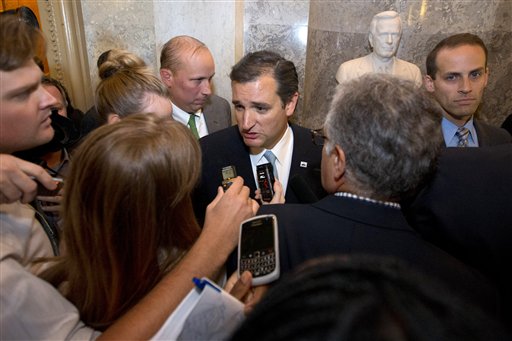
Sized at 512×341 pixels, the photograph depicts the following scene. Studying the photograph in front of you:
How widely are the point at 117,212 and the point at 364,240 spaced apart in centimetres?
74

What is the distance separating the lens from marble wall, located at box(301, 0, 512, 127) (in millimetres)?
4680

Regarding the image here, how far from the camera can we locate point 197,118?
3.37 m

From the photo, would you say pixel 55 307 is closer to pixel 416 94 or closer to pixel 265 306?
pixel 265 306

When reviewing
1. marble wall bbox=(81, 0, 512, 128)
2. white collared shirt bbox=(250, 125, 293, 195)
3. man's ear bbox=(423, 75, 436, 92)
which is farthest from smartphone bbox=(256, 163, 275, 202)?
marble wall bbox=(81, 0, 512, 128)

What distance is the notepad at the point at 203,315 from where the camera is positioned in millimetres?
863

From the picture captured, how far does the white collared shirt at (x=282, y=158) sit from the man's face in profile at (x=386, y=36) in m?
2.21

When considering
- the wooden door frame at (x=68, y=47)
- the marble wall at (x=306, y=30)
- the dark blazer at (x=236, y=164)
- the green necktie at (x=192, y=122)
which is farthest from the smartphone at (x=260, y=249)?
the wooden door frame at (x=68, y=47)

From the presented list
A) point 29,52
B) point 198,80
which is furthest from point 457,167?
point 198,80

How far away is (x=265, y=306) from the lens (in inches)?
19.5

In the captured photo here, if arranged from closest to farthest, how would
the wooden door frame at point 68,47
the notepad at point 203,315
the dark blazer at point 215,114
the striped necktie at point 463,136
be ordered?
the notepad at point 203,315 → the striped necktie at point 463,136 → the dark blazer at point 215,114 → the wooden door frame at point 68,47

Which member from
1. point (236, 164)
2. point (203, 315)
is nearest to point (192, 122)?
point (236, 164)

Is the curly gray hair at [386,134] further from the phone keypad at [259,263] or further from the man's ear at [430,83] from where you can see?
the man's ear at [430,83]

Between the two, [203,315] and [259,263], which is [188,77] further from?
[203,315]

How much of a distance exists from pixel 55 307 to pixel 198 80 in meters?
2.46
